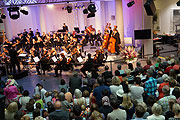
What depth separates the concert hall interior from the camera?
5.61m

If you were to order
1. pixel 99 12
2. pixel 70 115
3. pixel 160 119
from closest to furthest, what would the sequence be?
pixel 160 119 < pixel 70 115 < pixel 99 12

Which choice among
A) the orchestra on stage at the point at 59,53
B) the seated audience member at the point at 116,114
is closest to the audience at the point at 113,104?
the seated audience member at the point at 116,114

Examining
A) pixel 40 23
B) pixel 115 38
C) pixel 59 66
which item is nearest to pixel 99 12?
pixel 40 23

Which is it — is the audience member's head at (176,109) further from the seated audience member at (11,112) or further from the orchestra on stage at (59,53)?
the orchestra on stage at (59,53)

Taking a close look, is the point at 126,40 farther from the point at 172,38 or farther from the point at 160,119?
the point at 160,119

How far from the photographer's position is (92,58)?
12.2 meters

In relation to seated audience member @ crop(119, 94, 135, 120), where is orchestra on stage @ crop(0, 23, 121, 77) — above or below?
above

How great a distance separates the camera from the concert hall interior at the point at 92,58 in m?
5.61

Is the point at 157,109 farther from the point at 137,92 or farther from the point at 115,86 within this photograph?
the point at 115,86

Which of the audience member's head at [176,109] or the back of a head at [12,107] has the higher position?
the audience member's head at [176,109]

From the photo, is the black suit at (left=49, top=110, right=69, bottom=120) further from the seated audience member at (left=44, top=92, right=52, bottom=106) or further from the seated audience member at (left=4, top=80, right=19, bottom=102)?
the seated audience member at (left=4, top=80, right=19, bottom=102)

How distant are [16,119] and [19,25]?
20.1m

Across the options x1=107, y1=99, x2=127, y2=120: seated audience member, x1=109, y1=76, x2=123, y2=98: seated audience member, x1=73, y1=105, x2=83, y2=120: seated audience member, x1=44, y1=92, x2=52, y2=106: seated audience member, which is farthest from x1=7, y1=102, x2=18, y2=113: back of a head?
x1=109, y1=76, x2=123, y2=98: seated audience member

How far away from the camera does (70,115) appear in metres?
4.58
